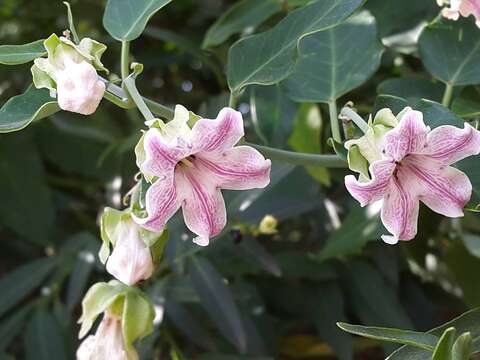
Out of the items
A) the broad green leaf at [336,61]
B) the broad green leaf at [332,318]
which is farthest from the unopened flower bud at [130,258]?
the broad green leaf at [332,318]

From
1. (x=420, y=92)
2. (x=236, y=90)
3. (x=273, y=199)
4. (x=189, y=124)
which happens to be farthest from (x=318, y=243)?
(x=189, y=124)

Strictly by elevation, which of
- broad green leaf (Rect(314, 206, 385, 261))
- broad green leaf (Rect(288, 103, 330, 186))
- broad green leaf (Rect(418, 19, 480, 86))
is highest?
broad green leaf (Rect(418, 19, 480, 86))

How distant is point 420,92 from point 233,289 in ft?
1.28

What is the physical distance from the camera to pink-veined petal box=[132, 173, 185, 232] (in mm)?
610

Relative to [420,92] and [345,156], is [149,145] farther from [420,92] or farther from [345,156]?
[420,92]

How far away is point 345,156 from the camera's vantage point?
0.67m

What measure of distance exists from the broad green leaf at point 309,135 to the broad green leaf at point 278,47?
301mm

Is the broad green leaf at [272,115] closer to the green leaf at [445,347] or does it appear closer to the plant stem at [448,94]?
the plant stem at [448,94]

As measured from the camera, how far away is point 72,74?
630 mm

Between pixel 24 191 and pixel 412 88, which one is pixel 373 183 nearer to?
pixel 412 88

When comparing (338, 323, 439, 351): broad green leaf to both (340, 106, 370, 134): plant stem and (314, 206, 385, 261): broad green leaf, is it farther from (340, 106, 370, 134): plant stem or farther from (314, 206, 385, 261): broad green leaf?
→ (314, 206, 385, 261): broad green leaf

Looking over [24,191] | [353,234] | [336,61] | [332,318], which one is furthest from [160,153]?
[24,191]

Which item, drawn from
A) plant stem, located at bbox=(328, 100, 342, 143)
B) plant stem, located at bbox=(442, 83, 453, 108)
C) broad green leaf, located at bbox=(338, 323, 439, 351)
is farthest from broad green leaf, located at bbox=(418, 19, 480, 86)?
broad green leaf, located at bbox=(338, 323, 439, 351)

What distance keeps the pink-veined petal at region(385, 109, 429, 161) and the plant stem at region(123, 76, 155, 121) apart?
18cm
